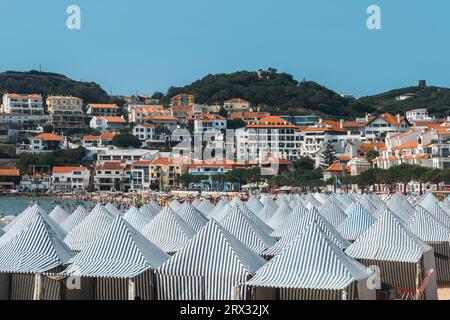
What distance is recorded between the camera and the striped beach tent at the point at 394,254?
15617mm

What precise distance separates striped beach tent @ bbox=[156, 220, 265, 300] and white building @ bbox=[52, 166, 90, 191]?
7971 centimetres

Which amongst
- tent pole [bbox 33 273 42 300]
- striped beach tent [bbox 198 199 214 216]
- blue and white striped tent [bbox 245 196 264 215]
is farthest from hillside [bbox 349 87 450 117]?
tent pole [bbox 33 273 42 300]

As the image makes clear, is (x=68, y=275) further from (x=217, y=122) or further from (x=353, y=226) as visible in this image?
(x=217, y=122)

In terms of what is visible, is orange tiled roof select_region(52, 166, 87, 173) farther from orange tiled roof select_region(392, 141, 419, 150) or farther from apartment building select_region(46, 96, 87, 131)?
orange tiled roof select_region(392, 141, 419, 150)

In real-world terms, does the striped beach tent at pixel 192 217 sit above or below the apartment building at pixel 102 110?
below

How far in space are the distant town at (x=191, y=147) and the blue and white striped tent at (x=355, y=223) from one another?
4542 centimetres

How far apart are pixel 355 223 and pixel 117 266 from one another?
9.80 metres

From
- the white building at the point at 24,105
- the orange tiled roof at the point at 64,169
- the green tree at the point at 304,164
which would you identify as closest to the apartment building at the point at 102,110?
the white building at the point at 24,105

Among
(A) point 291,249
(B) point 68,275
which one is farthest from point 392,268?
(B) point 68,275

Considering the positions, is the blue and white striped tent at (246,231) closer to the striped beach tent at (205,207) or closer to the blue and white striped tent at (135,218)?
the blue and white striped tent at (135,218)

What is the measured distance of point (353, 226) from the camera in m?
21.4

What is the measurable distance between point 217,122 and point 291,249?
9580 centimetres

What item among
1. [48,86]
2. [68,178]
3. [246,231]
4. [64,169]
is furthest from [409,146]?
[48,86]

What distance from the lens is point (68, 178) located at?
91.7 metres
